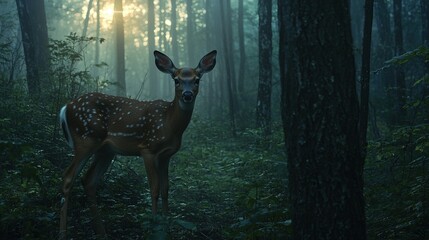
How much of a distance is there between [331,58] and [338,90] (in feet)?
0.78

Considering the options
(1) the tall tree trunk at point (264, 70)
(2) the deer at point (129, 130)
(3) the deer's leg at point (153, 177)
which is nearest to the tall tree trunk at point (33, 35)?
(2) the deer at point (129, 130)

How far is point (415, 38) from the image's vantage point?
29141mm

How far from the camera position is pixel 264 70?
1527 cm

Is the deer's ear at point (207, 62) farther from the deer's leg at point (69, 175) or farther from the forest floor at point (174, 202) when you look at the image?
the deer's leg at point (69, 175)

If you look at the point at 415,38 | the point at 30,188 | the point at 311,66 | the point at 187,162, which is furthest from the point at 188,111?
the point at 415,38

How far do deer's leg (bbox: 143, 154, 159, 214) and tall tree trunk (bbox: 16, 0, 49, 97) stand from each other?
6.69 meters

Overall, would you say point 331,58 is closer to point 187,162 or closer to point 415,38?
point 187,162

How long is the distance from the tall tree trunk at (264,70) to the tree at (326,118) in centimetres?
1077

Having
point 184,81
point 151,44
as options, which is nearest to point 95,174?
point 184,81

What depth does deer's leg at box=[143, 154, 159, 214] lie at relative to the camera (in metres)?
6.06

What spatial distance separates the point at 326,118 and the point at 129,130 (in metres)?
3.60

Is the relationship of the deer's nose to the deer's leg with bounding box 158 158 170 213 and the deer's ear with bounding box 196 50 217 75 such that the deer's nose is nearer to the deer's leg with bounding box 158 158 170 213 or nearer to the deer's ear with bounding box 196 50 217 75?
the deer's ear with bounding box 196 50 217 75

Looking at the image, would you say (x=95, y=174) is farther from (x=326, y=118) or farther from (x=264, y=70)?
(x=264, y=70)

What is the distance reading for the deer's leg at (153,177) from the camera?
6063 millimetres
